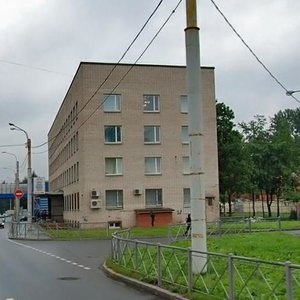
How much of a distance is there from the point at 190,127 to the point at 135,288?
4054 mm

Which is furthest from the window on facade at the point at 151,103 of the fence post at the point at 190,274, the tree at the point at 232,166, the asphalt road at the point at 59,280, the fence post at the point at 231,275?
the fence post at the point at 231,275

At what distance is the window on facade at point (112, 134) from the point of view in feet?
165

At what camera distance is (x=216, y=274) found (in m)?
10.5

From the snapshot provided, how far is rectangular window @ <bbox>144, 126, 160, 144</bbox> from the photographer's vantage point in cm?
5153

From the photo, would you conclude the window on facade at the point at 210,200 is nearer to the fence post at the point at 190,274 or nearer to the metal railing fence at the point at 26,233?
the metal railing fence at the point at 26,233

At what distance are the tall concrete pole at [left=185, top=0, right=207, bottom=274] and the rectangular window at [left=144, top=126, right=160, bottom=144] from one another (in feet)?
122

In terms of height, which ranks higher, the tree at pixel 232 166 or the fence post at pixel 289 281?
the tree at pixel 232 166

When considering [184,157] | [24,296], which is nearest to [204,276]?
[24,296]

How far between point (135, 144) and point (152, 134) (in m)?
1.86

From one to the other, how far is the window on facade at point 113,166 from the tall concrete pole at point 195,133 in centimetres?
3624

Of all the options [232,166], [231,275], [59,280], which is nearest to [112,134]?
[232,166]

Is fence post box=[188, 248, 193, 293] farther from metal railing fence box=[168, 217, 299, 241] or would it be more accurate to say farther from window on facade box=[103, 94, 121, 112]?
window on facade box=[103, 94, 121, 112]

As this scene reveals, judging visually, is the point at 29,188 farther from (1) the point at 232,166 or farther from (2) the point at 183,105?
(1) the point at 232,166

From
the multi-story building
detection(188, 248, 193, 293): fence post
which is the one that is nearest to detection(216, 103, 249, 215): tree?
the multi-story building
